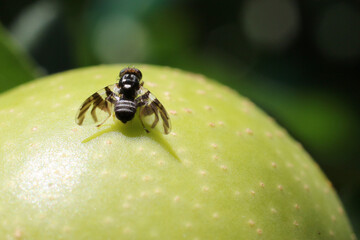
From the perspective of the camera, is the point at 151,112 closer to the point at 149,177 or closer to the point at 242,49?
the point at 149,177

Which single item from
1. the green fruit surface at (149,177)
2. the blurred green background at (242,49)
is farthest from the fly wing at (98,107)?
the blurred green background at (242,49)

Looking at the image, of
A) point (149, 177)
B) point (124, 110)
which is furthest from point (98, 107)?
point (149, 177)

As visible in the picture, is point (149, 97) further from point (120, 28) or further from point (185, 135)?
point (120, 28)

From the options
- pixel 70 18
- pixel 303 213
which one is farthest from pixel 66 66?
pixel 303 213

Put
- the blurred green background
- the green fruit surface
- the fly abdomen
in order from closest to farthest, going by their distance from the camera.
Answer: the green fruit surface, the fly abdomen, the blurred green background

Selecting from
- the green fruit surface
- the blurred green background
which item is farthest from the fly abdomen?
the blurred green background

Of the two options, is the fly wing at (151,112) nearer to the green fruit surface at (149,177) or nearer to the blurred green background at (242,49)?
the green fruit surface at (149,177)

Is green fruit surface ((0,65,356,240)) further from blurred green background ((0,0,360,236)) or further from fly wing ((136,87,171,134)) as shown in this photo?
blurred green background ((0,0,360,236))

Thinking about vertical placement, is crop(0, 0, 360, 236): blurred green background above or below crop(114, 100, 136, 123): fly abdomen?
below
